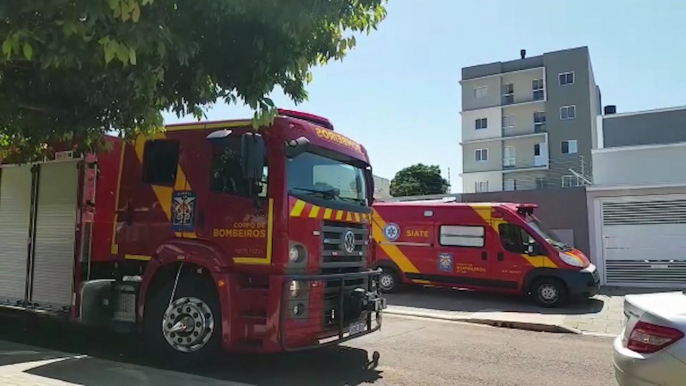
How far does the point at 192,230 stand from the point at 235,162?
1.02 metres

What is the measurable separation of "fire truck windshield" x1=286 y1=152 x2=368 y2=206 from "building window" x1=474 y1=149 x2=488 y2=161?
137 feet

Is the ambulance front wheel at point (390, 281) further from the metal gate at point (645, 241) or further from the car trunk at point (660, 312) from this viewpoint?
the car trunk at point (660, 312)

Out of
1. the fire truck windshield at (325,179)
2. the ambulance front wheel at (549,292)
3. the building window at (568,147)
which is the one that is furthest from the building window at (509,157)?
the fire truck windshield at (325,179)

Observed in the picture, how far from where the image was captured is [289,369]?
7.05 metres

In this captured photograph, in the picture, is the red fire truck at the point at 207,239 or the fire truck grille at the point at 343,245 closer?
the red fire truck at the point at 207,239

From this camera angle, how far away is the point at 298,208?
6680 mm

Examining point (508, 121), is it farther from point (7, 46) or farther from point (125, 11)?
point (7, 46)

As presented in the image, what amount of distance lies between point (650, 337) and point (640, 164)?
21.8 m

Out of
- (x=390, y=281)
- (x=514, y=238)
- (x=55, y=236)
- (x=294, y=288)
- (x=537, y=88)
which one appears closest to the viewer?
(x=294, y=288)

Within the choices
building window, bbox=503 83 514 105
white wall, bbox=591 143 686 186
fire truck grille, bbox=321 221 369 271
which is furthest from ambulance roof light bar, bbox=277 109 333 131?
building window, bbox=503 83 514 105

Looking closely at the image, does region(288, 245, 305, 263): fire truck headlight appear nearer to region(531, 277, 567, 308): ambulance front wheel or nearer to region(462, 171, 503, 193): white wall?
region(531, 277, 567, 308): ambulance front wheel

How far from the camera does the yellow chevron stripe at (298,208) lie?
6617 millimetres

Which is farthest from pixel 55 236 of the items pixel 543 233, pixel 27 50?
pixel 543 233

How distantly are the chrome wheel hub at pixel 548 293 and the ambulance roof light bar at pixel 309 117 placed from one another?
7777 millimetres
